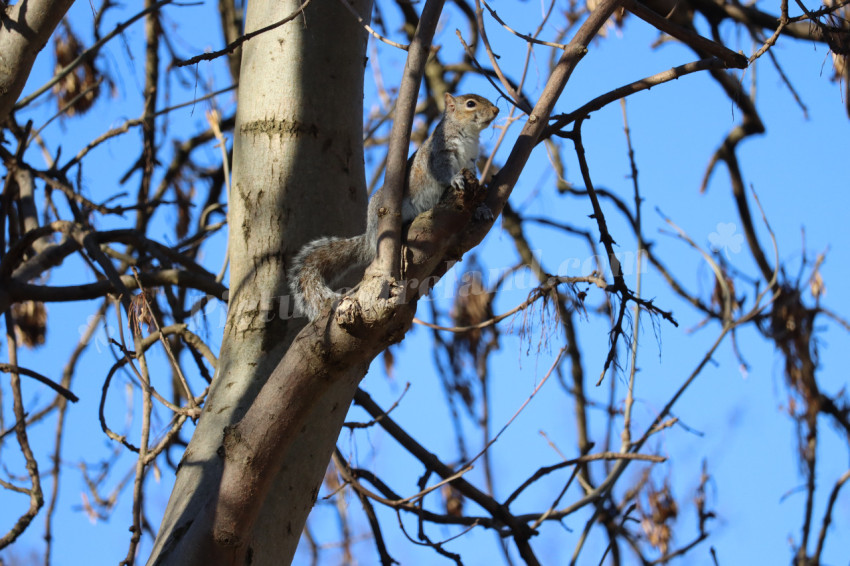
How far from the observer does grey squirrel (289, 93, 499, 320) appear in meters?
1.80

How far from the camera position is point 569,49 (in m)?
1.49

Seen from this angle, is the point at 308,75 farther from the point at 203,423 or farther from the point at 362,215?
the point at 203,423

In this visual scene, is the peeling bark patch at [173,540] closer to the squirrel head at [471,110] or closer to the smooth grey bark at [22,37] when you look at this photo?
the smooth grey bark at [22,37]

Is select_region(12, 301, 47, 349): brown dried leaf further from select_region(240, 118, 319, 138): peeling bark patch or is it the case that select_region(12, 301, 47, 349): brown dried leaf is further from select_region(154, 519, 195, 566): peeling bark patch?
select_region(154, 519, 195, 566): peeling bark patch

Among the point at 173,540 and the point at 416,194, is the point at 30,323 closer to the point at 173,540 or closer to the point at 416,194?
the point at 416,194

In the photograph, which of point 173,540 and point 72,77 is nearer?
point 173,540

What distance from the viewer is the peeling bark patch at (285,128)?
1799mm

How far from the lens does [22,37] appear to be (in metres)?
1.62

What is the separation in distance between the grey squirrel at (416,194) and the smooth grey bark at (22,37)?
0.64 meters

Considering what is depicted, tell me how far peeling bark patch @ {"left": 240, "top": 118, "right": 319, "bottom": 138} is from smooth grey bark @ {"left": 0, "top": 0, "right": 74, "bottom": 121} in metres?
0.44

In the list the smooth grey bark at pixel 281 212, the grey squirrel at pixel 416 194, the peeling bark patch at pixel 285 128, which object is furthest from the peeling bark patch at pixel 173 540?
the peeling bark patch at pixel 285 128

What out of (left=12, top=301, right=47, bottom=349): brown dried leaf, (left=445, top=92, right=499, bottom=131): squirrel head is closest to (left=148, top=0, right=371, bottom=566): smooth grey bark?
(left=445, top=92, right=499, bottom=131): squirrel head

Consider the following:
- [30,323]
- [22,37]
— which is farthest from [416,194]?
[30,323]

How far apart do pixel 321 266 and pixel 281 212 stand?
0.23 m
